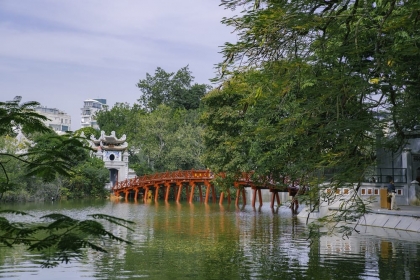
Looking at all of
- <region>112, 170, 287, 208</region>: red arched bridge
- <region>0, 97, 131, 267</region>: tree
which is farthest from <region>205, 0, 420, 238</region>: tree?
<region>112, 170, 287, 208</region>: red arched bridge

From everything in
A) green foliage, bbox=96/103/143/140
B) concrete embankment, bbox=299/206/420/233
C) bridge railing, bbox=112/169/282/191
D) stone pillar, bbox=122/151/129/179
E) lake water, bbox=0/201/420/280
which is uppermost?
green foliage, bbox=96/103/143/140

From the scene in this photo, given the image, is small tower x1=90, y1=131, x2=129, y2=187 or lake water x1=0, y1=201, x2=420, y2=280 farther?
small tower x1=90, y1=131, x2=129, y2=187

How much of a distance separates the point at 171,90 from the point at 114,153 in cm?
1338

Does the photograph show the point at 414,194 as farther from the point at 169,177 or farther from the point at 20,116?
the point at 169,177

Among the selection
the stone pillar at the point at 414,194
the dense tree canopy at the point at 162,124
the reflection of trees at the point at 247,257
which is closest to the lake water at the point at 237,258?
the reflection of trees at the point at 247,257

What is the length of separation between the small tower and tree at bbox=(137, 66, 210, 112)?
33.5ft

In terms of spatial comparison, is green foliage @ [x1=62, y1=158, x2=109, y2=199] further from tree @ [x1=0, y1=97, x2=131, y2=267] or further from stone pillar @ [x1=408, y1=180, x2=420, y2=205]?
tree @ [x1=0, y1=97, x2=131, y2=267]

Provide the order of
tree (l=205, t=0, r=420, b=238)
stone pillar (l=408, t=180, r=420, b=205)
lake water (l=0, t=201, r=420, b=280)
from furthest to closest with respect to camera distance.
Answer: stone pillar (l=408, t=180, r=420, b=205) → lake water (l=0, t=201, r=420, b=280) → tree (l=205, t=0, r=420, b=238)

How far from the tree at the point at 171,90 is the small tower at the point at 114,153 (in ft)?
33.5

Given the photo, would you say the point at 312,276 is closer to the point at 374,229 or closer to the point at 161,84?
the point at 374,229

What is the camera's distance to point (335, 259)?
13898mm

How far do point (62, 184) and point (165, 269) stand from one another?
3638cm

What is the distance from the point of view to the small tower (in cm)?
5488

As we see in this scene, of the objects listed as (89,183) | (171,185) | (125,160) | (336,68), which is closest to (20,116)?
(336,68)
